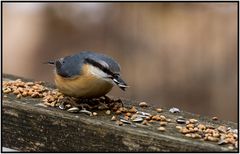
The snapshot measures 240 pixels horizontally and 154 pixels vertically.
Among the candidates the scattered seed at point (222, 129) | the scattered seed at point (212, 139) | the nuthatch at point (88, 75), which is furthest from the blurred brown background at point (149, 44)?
the scattered seed at point (212, 139)

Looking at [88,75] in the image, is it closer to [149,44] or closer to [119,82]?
[119,82]

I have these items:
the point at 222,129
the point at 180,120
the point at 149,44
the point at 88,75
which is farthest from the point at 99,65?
the point at 149,44

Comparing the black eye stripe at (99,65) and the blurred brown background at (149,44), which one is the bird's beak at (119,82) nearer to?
the black eye stripe at (99,65)

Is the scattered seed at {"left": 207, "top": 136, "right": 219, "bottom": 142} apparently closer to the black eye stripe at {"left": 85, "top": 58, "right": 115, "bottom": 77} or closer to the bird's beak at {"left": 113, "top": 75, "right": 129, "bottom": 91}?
the bird's beak at {"left": 113, "top": 75, "right": 129, "bottom": 91}

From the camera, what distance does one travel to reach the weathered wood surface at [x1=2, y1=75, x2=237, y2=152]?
7.07 feet

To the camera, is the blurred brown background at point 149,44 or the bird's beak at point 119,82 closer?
the bird's beak at point 119,82

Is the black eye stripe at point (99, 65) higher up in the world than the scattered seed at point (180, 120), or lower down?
higher up

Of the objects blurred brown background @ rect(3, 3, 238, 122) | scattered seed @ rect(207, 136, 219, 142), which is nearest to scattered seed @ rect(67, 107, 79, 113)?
scattered seed @ rect(207, 136, 219, 142)

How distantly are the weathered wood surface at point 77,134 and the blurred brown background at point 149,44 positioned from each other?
11.1 feet

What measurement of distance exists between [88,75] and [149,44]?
328 cm

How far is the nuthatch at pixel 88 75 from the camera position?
9.08 feet

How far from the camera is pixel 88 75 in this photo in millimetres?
2896

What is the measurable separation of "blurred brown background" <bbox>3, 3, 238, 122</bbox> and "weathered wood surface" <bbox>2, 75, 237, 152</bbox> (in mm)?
3378

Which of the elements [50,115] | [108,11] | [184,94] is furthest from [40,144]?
[108,11]
